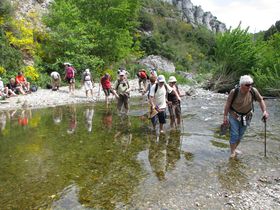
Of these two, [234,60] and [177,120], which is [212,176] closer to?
[177,120]

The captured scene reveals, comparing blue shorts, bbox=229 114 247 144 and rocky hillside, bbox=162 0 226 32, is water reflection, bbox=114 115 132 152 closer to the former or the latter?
blue shorts, bbox=229 114 247 144

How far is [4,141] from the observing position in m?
10.6

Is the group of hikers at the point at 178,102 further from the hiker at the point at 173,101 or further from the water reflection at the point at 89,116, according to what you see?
the water reflection at the point at 89,116

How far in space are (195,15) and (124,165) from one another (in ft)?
439

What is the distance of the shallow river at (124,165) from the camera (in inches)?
248

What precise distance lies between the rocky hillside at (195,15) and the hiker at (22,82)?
96.0 meters

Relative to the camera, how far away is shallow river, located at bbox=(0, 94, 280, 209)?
6301 mm

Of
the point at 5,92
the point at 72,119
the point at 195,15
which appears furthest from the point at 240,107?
the point at 195,15

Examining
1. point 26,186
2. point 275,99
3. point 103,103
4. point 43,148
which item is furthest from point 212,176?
point 275,99

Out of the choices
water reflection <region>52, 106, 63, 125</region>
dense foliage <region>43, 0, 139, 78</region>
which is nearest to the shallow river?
water reflection <region>52, 106, 63, 125</region>

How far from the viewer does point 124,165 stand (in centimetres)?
822

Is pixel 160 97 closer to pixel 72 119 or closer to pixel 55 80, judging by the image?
pixel 72 119

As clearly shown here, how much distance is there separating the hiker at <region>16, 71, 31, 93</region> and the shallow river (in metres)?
8.43

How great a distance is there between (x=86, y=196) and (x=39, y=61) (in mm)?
22493
